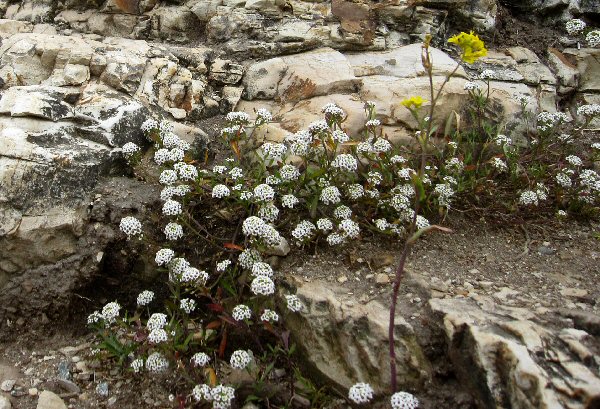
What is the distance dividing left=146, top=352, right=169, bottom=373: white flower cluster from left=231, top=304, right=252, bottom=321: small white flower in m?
0.65

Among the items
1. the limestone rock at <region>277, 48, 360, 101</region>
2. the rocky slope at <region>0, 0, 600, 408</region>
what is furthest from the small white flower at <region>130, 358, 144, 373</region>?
the limestone rock at <region>277, 48, 360, 101</region>

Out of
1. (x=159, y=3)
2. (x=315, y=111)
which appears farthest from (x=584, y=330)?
(x=159, y=3)

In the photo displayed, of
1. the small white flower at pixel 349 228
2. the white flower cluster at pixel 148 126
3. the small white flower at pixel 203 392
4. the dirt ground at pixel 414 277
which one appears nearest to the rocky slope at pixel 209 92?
the white flower cluster at pixel 148 126

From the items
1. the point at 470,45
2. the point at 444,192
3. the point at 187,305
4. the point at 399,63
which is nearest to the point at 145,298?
the point at 187,305

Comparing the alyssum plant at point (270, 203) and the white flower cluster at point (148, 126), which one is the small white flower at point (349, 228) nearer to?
the alyssum plant at point (270, 203)

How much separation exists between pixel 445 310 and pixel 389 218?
130 centimetres

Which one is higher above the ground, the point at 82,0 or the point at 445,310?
the point at 82,0

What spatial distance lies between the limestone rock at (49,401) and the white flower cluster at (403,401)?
2.46 metres

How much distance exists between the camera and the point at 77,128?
507cm

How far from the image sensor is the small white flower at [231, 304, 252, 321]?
3945 millimetres

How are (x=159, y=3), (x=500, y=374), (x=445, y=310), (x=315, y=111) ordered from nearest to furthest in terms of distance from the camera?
1. (x=500, y=374)
2. (x=445, y=310)
3. (x=315, y=111)
4. (x=159, y=3)

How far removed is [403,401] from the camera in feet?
10.9

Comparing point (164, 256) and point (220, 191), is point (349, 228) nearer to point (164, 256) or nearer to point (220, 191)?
point (220, 191)

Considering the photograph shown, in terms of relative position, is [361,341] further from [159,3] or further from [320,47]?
[159,3]
